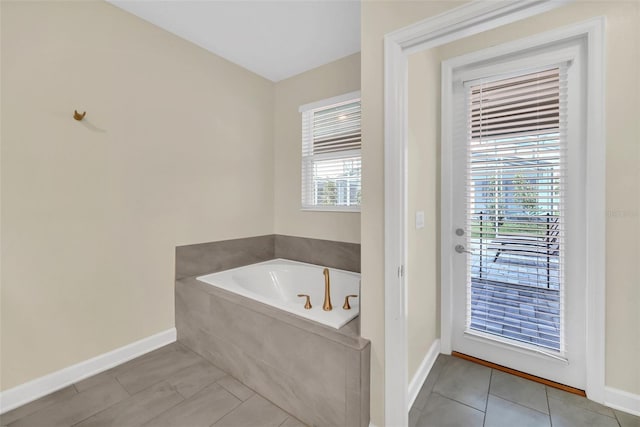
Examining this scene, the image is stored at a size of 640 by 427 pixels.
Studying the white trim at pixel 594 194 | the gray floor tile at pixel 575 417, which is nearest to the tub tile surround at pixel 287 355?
the gray floor tile at pixel 575 417

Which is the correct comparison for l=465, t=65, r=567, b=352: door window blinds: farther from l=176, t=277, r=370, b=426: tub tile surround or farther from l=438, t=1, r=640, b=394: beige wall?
l=176, t=277, r=370, b=426: tub tile surround

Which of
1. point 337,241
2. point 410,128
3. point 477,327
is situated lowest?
point 477,327

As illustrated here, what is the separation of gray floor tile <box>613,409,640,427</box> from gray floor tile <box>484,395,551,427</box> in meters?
0.37

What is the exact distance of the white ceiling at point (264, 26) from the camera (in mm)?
1947

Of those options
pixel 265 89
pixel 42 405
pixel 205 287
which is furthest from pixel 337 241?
pixel 42 405

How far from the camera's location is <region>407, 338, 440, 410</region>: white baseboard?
1.70 meters

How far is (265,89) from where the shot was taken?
306 centimetres

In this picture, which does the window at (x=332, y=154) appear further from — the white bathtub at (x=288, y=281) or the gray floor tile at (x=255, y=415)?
the gray floor tile at (x=255, y=415)

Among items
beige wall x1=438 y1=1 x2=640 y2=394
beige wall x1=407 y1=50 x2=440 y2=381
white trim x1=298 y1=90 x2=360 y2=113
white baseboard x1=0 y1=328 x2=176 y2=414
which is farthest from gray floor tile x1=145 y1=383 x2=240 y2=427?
white trim x1=298 y1=90 x2=360 y2=113

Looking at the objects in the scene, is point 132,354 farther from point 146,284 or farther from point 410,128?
point 410,128

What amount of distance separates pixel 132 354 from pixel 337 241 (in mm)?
1870

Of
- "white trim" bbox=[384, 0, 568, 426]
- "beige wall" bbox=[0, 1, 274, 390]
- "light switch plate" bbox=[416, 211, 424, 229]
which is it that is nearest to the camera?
"white trim" bbox=[384, 0, 568, 426]

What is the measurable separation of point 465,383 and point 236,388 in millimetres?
1489

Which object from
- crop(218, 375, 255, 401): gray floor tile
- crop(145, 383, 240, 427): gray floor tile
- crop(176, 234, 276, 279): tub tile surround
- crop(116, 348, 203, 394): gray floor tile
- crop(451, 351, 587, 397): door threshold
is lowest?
crop(145, 383, 240, 427): gray floor tile
